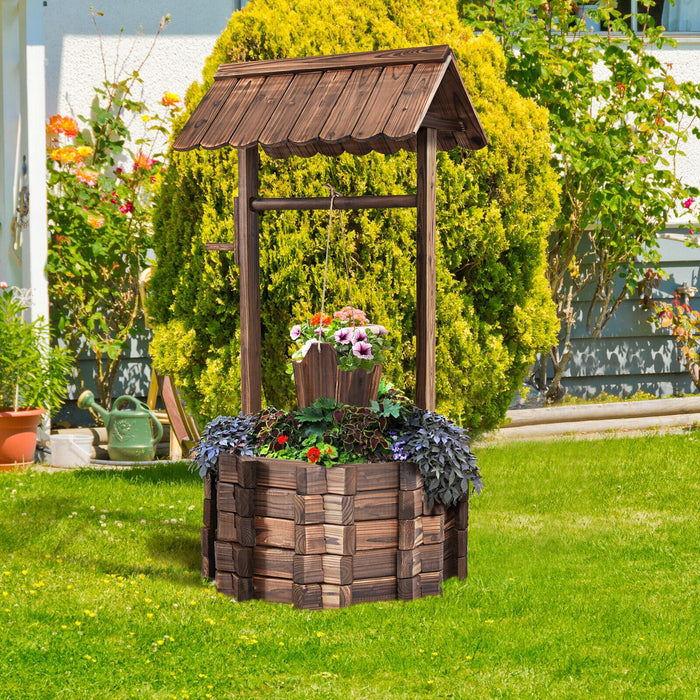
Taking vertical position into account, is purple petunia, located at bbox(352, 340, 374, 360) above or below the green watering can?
above

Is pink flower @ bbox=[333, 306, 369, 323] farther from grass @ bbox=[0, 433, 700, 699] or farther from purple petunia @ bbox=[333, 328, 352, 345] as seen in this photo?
grass @ bbox=[0, 433, 700, 699]

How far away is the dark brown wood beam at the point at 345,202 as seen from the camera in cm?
441

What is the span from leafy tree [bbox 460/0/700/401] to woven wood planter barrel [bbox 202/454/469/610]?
13.5 feet

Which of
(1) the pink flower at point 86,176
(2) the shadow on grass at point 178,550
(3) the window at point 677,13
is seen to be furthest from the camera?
(3) the window at point 677,13

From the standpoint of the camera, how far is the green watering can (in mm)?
7254

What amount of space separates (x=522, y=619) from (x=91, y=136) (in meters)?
5.30

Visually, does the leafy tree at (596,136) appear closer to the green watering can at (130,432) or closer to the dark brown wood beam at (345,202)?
the green watering can at (130,432)

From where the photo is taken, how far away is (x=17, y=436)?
269 inches

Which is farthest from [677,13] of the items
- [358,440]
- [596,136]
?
[358,440]

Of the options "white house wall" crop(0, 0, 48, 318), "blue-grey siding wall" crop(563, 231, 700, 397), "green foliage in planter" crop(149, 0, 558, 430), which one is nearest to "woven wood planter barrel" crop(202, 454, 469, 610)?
"green foliage in planter" crop(149, 0, 558, 430)

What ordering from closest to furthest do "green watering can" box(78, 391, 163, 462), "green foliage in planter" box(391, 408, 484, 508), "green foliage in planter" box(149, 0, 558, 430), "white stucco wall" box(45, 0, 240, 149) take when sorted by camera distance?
"green foliage in planter" box(391, 408, 484, 508) → "green foliage in planter" box(149, 0, 558, 430) → "green watering can" box(78, 391, 163, 462) → "white stucco wall" box(45, 0, 240, 149)

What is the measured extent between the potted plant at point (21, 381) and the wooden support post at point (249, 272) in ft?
8.50

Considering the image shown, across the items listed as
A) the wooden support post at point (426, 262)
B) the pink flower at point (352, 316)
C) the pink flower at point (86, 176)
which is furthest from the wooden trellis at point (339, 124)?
the pink flower at point (86, 176)

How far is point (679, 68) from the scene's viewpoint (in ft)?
30.3
